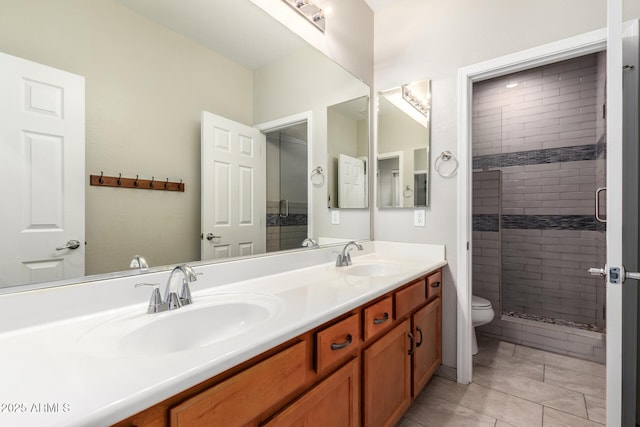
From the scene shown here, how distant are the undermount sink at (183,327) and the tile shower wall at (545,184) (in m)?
2.57

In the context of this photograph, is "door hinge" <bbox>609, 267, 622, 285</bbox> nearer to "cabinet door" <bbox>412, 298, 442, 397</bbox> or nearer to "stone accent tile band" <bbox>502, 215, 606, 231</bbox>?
"cabinet door" <bbox>412, 298, 442, 397</bbox>

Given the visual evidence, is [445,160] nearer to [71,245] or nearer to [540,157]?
[540,157]

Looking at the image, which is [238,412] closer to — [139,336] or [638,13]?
[139,336]

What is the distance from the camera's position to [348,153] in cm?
220

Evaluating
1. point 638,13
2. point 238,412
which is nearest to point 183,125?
point 238,412

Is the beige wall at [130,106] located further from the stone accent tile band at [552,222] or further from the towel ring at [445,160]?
the stone accent tile band at [552,222]

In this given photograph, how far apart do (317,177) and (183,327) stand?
1.20 metres

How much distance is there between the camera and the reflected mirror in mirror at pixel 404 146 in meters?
2.14

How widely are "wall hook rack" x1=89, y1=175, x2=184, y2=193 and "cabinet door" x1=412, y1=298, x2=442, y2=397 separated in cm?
133

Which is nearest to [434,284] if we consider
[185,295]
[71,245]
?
[185,295]

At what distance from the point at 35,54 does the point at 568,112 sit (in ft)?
11.9

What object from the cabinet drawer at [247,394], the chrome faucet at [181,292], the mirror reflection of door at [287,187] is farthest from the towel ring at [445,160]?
the chrome faucet at [181,292]

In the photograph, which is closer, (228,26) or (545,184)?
(228,26)

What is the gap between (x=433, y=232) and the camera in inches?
83.1
